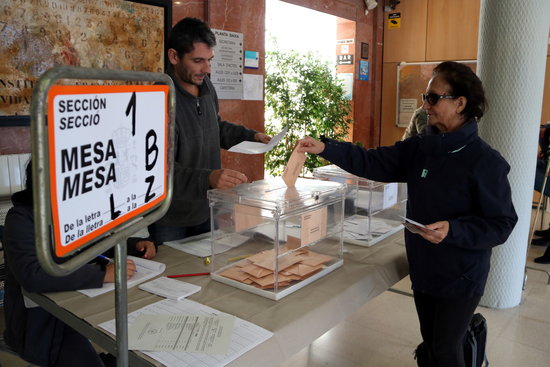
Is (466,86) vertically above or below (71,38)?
below

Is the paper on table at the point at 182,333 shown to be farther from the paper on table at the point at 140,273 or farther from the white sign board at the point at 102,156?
the white sign board at the point at 102,156

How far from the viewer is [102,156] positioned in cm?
71

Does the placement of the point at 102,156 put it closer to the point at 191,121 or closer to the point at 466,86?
the point at 466,86

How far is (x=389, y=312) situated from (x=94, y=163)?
2.73 metres

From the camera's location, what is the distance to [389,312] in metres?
3.06

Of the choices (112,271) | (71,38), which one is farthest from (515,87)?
(71,38)

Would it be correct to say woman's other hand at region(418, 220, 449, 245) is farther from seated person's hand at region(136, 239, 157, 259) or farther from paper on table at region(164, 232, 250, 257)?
seated person's hand at region(136, 239, 157, 259)

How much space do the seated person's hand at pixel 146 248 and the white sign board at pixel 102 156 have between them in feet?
3.05

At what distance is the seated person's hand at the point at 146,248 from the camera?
1.76 m

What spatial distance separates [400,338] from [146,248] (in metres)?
1.68

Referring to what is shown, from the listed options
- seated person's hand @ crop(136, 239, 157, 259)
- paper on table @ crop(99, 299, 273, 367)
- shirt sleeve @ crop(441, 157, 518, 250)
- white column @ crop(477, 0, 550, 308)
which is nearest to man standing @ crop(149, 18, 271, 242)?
seated person's hand @ crop(136, 239, 157, 259)

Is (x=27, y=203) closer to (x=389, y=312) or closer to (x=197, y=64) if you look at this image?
(x=197, y=64)

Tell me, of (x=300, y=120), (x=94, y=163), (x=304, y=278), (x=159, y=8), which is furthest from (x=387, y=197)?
(x=300, y=120)

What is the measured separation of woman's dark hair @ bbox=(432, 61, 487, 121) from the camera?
5.29 feet
